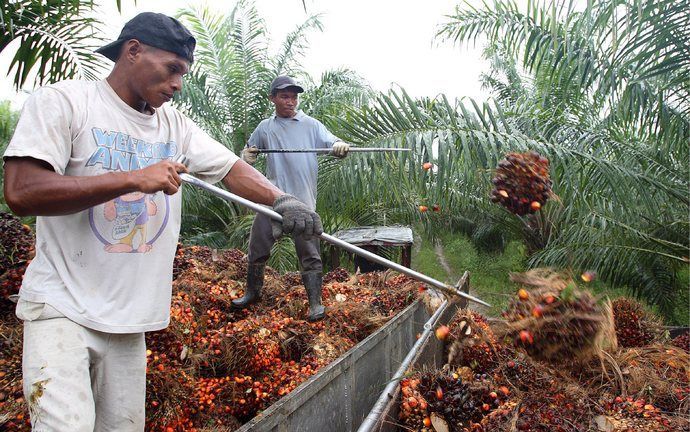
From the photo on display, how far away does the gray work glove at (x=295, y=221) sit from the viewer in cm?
242

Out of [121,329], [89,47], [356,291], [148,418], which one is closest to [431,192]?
[356,291]

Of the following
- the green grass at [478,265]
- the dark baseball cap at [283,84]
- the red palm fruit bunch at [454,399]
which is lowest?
the green grass at [478,265]

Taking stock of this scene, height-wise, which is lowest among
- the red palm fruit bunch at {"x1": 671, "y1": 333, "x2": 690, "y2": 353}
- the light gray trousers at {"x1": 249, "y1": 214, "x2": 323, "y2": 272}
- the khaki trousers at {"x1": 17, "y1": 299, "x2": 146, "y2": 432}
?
the red palm fruit bunch at {"x1": 671, "y1": 333, "x2": 690, "y2": 353}

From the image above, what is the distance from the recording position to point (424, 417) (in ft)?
9.19

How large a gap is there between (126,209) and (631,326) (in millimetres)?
4142

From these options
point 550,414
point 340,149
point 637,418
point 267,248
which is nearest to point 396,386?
point 550,414

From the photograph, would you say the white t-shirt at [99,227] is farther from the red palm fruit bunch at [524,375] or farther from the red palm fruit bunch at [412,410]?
the red palm fruit bunch at [524,375]

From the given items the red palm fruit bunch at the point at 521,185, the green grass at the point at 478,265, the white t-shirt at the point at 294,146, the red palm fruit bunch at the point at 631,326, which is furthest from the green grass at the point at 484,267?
the red palm fruit bunch at the point at 521,185

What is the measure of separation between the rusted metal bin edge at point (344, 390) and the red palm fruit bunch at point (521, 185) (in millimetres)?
1056

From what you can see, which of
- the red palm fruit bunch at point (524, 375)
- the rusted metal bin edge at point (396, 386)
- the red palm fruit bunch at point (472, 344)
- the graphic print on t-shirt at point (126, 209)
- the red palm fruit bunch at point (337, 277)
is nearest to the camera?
the graphic print on t-shirt at point (126, 209)

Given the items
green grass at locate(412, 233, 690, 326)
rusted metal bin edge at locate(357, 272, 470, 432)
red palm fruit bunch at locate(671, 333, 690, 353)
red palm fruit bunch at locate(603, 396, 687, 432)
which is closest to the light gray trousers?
rusted metal bin edge at locate(357, 272, 470, 432)

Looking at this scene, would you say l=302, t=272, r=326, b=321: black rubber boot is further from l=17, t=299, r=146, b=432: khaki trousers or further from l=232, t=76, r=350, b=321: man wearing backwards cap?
l=17, t=299, r=146, b=432: khaki trousers

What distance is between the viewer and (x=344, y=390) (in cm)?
291

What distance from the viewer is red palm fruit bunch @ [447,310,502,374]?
12.6 ft
